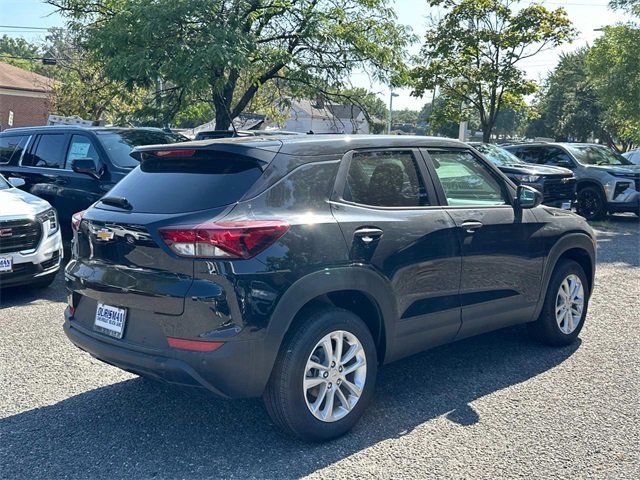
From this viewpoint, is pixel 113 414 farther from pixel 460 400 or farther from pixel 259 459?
pixel 460 400

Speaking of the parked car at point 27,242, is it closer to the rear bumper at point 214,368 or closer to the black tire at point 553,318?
the rear bumper at point 214,368

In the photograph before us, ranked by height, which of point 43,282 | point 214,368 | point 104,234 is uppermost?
point 104,234

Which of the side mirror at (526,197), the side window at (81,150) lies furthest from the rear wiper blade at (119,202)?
the side window at (81,150)

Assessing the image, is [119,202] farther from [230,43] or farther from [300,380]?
[230,43]

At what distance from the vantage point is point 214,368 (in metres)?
3.19

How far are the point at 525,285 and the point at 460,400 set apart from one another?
115 centimetres

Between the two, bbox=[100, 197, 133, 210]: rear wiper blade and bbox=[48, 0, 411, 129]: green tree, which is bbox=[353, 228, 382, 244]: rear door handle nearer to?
bbox=[100, 197, 133, 210]: rear wiper blade

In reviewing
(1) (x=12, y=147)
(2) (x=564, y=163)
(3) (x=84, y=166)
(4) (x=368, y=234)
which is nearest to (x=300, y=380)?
(4) (x=368, y=234)

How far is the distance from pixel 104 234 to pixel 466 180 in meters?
2.67

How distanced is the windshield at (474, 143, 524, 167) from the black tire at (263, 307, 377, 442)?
10413mm

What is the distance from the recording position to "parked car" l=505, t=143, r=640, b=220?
13805 mm

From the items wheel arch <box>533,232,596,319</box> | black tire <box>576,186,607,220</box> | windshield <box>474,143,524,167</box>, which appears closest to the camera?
wheel arch <box>533,232,596,319</box>

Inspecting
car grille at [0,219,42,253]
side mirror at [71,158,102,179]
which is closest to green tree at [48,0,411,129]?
side mirror at [71,158,102,179]

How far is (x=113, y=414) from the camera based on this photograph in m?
3.98
